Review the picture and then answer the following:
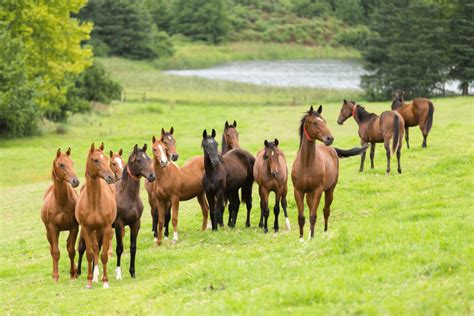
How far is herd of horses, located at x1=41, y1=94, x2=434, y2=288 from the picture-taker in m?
13.9

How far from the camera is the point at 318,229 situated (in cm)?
1756

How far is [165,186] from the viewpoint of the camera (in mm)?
17969

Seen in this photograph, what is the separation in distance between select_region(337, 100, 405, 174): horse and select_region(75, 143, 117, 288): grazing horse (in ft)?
37.9

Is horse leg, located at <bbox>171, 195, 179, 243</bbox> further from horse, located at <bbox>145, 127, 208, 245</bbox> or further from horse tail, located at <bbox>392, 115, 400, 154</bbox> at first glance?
horse tail, located at <bbox>392, 115, 400, 154</bbox>

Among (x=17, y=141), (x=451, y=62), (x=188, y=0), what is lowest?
(x=17, y=141)

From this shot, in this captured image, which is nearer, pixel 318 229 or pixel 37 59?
pixel 318 229

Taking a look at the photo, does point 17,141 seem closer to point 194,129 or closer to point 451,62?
point 194,129

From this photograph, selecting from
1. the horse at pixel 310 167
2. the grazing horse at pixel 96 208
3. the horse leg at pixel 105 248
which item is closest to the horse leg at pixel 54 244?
the grazing horse at pixel 96 208

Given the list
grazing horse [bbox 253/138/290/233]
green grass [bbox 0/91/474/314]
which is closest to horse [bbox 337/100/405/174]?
green grass [bbox 0/91/474/314]

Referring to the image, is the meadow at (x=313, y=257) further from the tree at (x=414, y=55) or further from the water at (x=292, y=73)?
the water at (x=292, y=73)

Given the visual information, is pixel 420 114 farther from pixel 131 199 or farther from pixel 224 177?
pixel 131 199

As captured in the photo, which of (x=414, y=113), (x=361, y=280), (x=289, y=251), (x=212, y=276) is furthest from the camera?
(x=414, y=113)

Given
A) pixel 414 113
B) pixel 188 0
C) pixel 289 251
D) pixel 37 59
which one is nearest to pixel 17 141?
pixel 37 59

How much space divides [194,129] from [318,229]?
2996 cm
